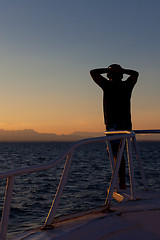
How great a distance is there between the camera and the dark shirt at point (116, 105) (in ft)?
15.0

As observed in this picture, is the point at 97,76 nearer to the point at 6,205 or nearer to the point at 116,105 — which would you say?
the point at 116,105

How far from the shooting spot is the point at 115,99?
4.60 m

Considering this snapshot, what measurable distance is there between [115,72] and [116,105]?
0.59m

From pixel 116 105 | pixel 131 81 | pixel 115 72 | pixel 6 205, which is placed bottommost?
pixel 6 205

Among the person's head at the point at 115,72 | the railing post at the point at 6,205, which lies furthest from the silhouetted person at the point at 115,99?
the railing post at the point at 6,205

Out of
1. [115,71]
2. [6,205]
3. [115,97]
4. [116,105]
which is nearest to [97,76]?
[115,71]

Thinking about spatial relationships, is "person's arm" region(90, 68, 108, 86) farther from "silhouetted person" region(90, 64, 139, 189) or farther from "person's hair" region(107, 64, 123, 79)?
"person's hair" region(107, 64, 123, 79)

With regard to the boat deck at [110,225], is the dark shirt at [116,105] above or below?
above

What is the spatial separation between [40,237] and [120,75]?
319cm

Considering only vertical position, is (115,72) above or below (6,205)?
above

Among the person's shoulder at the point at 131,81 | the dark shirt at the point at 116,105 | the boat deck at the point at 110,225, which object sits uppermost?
the person's shoulder at the point at 131,81

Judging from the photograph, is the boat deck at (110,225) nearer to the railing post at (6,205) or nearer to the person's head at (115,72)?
the railing post at (6,205)

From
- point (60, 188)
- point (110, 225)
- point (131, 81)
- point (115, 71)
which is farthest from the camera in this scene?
point (131, 81)

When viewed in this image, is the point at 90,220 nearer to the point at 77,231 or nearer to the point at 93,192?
the point at 77,231
